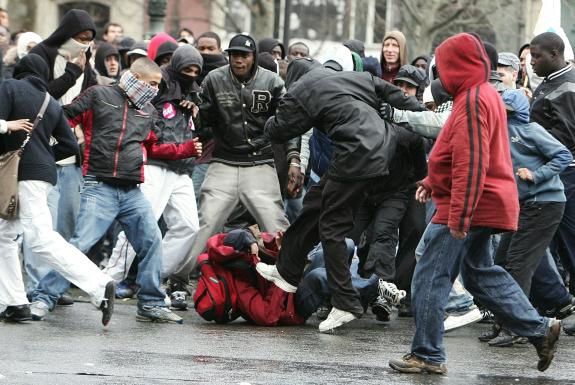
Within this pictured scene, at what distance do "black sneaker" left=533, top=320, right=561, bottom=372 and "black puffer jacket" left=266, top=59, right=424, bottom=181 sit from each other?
2257 millimetres

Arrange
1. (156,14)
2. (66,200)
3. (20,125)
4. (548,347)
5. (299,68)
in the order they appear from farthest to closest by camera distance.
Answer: (156,14)
(66,200)
(299,68)
(20,125)
(548,347)

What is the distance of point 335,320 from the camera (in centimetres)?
1142

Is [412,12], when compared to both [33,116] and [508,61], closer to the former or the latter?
[508,61]

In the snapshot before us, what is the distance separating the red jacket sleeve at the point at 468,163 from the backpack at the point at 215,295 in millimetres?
2878

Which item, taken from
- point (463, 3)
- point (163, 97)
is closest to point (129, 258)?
point (163, 97)

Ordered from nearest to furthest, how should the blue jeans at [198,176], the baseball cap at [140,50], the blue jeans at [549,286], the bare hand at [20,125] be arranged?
the bare hand at [20,125] → the blue jeans at [549,286] → the baseball cap at [140,50] → the blue jeans at [198,176]

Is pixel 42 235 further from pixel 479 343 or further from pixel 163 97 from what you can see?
pixel 479 343

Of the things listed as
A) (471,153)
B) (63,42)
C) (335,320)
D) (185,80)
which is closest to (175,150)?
(185,80)

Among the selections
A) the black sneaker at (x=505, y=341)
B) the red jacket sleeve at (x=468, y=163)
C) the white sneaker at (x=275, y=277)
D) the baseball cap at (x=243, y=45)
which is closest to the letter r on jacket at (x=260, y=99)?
the baseball cap at (x=243, y=45)

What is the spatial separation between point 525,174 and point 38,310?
3.58 meters

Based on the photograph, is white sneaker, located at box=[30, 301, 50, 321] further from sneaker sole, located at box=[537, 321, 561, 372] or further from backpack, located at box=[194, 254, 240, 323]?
sneaker sole, located at box=[537, 321, 561, 372]

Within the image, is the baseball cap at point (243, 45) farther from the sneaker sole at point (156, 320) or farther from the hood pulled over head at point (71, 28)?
the sneaker sole at point (156, 320)

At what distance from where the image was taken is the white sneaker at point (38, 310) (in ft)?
38.0

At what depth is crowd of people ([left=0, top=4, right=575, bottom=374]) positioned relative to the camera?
11266 mm
